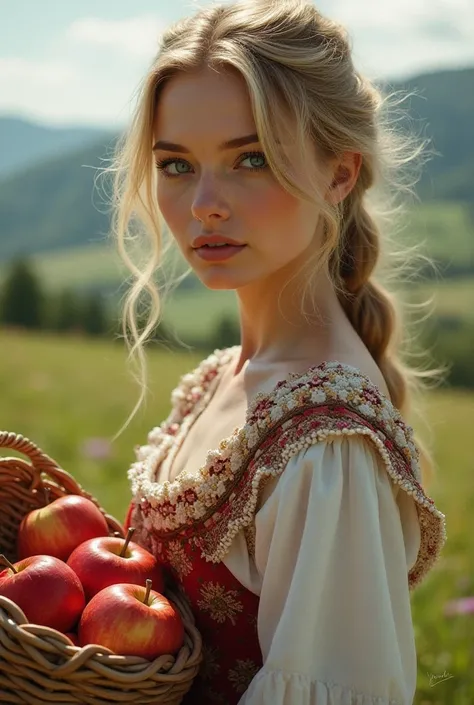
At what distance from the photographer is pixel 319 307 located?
202 cm

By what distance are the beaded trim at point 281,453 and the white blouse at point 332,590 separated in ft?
0.16

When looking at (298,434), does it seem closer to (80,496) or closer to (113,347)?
(80,496)

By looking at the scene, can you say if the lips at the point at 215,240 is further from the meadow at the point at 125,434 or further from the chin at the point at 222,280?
the meadow at the point at 125,434

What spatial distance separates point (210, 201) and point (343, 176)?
14.2 inches

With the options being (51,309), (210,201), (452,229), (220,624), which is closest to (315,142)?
(210,201)

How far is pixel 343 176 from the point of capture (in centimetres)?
201

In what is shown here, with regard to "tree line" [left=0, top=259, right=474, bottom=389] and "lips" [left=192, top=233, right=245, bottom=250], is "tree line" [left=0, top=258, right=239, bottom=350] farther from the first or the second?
"lips" [left=192, top=233, right=245, bottom=250]

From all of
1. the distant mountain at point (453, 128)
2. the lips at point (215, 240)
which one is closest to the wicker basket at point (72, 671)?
the lips at point (215, 240)

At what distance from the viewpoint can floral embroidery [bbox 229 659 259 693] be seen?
1838mm

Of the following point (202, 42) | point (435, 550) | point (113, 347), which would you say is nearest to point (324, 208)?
point (202, 42)

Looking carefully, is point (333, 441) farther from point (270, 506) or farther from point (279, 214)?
point (279, 214)

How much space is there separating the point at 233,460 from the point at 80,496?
0.46 metres

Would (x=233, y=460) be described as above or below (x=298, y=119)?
below

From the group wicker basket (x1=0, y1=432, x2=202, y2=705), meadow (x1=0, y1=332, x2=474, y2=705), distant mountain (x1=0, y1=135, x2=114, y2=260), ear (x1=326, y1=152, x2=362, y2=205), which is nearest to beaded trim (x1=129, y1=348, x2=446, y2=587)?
wicker basket (x1=0, y1=432, x2=202, y2=705)
